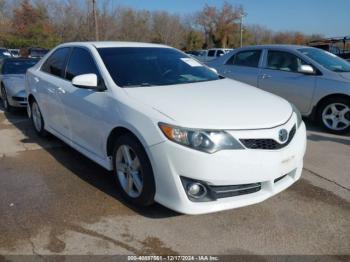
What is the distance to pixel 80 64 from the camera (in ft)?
15.0

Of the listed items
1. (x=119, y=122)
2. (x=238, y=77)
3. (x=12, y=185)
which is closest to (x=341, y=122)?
(x=238, y=77)

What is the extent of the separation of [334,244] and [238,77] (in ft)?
16.9

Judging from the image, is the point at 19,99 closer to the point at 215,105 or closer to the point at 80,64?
the point at 80,64

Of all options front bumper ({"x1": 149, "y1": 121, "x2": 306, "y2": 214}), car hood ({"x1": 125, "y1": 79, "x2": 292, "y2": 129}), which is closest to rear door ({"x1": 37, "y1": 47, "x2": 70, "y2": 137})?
car hood ({"x1": 125, "y1": 79, "x2": 292, "y2": 129})

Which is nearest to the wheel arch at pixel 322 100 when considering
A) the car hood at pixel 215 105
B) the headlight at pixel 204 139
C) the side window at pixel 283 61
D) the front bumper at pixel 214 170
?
the side window at pixel 283 61

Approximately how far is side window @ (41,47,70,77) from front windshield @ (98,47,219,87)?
0.90 metres

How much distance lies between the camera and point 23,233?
3.17 m

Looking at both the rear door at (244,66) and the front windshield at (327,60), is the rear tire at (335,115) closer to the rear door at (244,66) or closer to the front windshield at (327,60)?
the front windshield at (327,60)

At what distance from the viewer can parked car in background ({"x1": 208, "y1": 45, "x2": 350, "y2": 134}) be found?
6.39 meters

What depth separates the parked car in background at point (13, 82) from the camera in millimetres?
7915

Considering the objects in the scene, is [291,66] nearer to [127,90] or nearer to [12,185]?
[127,90]

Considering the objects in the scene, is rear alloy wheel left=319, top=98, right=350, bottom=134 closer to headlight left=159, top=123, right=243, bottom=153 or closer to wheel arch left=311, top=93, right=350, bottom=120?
wheel arch left=311, top=93, right=350, bottom=120

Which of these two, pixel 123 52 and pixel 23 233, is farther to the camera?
pixel 123 52

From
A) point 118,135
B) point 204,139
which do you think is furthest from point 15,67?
point 204,139
